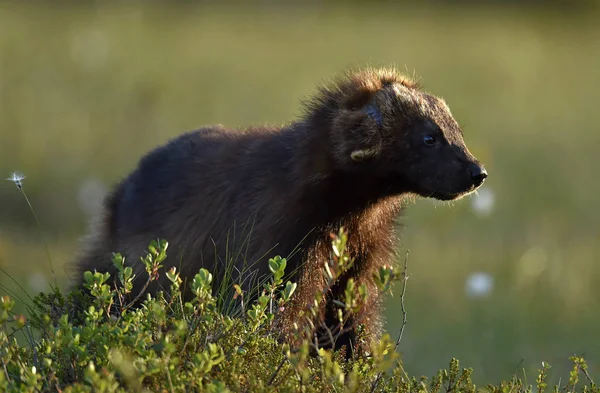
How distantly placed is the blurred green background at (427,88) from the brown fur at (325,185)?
2095 millimetres

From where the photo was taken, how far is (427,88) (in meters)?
15.3

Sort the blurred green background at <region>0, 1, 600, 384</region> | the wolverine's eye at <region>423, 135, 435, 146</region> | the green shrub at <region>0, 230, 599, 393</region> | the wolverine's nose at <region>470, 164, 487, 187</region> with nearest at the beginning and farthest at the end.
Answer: the green shrub at <region>0, 230, 599, 393</region>
the wolverine's nose at <region>470, 164, 487, 187</region>
the wolverine's eye at <region>423, 135, 435, 146</region>
the blurred green background at <region>0, 1, 600, 384</region>

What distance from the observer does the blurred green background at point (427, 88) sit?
27.7ft

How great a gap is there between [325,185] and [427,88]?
10257 mm

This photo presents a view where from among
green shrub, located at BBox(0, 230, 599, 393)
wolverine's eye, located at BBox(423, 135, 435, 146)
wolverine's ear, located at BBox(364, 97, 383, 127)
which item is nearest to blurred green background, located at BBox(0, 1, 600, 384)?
wolverine's eye, located at BBox(423, 135, 435, 146)

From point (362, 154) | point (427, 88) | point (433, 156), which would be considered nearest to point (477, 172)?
point (433, 156)

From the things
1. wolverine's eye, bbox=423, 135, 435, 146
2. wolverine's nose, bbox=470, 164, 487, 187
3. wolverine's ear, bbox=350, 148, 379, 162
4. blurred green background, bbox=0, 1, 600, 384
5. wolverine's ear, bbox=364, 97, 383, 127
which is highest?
wolverine's ear, bbox=364, 97, 383, 127

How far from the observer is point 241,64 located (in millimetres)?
16703

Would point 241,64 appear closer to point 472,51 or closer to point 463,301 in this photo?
point 472,51

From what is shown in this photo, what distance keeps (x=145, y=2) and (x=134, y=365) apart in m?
19.8

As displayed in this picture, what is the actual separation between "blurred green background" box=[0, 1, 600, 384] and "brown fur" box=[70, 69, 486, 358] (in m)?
2.10

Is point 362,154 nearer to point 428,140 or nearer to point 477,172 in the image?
point 428,140

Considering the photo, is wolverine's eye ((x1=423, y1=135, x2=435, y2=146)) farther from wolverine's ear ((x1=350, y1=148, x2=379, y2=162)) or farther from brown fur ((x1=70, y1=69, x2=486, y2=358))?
wolverine's ear ((x1=350, y1=148, x2=379, y2=162))

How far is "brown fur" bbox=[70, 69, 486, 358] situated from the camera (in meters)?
5.21
